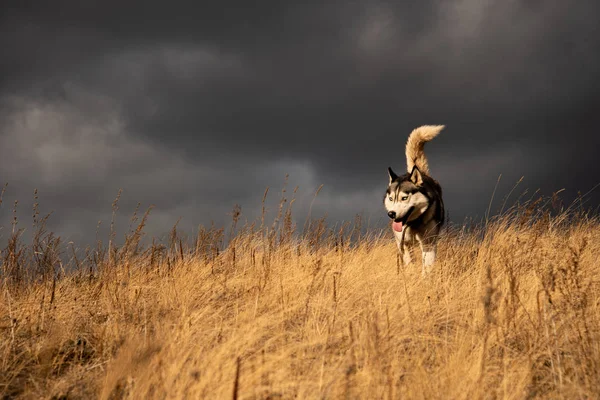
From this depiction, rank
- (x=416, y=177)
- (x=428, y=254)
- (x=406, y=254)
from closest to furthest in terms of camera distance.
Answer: (x=428, y=254)
(x=406, y=254)
(x=416, y=177)

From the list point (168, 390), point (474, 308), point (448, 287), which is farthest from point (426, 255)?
point (168, 390)

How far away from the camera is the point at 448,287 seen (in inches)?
199

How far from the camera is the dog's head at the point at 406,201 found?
21.5ft

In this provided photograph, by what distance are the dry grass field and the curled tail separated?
2.51m

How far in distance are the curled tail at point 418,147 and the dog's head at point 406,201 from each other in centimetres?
129

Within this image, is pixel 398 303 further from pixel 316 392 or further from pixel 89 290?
pixel 89 290

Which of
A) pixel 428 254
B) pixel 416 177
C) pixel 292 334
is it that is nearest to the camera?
pixel 292 334

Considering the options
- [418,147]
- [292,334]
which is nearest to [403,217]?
[418,147]

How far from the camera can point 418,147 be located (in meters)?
8.16

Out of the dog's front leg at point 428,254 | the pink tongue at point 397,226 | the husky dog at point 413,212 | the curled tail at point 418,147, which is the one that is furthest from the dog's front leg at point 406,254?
the curled tail at point 418,147

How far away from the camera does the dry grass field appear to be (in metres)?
2.58

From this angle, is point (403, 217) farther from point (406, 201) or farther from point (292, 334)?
point (292, 334)

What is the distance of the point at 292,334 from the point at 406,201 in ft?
11.8

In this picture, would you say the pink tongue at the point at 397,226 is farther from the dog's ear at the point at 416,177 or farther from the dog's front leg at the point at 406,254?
the dog's ear at the point at 416,177
